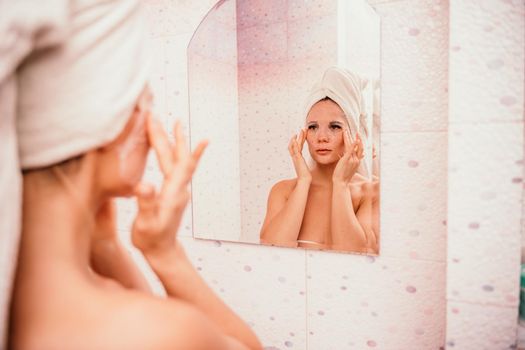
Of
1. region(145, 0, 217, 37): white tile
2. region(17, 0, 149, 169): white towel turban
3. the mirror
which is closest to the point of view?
region(17, 0, 149, 169): white towel turban

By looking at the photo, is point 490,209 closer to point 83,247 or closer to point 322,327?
point 322,327

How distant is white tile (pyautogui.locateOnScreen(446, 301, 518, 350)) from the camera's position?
32.5 inches

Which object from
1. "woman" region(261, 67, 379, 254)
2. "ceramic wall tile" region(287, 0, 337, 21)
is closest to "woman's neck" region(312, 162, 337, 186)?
"woman" region(261, 67, 379, 254)

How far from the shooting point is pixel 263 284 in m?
1.29

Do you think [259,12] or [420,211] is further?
[259,12]

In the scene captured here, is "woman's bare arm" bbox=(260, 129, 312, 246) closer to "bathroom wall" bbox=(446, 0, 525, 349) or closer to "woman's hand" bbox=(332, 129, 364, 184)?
"woman's hand" bbox=(332, 129, 364, 184)

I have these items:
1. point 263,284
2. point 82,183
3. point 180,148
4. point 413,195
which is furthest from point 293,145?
point 82,183

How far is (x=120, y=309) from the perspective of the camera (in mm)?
494

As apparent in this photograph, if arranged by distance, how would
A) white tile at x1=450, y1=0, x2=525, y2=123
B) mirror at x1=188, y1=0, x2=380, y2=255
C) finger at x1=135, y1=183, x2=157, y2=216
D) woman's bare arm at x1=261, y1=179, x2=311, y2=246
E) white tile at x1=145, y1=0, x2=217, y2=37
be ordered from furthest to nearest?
white tile at x1=145, y1=0, x2=217, y2=37 → woman's bare arm at x1=261, y1=179, x2=311, y2=246 → mirror at x1=188, y1=0, x2=380, y2=255 → white tile at x1=450, y1=0, x2=525, y2=123 → finger at x1=135, y1=183, x2=157, y2=216

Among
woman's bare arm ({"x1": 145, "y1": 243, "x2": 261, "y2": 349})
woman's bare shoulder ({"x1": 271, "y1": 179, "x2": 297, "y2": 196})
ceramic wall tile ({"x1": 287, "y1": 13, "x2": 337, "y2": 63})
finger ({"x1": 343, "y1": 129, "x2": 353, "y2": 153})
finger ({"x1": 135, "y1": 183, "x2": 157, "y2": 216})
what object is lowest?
woman's bare arm ({"x1": 145, "y1": 243, "x2": 261, "y2": 349})

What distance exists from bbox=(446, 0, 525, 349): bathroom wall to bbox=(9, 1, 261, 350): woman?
1.93ft

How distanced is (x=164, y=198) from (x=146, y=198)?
0.09 ft

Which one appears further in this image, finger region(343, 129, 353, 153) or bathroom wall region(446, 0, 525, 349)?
finger region(343, 129, 353, 153)

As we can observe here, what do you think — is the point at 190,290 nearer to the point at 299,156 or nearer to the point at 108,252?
the point at 108,252
